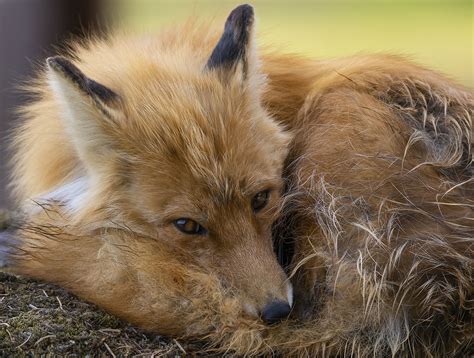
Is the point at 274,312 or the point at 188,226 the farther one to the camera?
the point at 188,226

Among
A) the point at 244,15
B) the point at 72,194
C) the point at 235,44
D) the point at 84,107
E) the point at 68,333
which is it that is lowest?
the point at 68,333

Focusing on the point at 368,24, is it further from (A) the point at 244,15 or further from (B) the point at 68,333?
(B) the point at 68,333

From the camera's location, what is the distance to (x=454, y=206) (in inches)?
141

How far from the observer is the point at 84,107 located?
3682 millimetres

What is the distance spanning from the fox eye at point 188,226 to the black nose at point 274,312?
482 mm

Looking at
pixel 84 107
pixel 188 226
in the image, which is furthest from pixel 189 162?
pixel 84 107

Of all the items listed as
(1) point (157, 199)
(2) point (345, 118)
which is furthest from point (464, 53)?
(1) point (157, 199)

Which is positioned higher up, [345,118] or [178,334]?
[345,118]

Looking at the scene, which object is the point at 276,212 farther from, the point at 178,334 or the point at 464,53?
the point at 464,53

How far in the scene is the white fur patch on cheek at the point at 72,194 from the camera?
3.88 meters

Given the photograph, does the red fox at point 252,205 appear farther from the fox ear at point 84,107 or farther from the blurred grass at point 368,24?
the blurred grass at point 368,24

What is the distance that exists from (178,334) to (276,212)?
0.79 metres

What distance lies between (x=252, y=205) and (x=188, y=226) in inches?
14.2

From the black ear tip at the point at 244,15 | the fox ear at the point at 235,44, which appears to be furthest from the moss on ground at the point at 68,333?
the black ear tip at the point at 244,15
